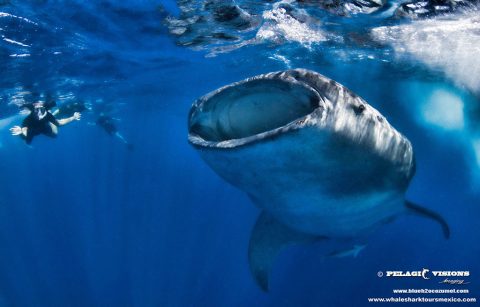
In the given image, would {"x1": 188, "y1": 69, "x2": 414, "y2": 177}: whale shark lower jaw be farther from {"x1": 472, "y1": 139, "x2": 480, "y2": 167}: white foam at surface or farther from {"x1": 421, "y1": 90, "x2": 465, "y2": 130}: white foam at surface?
{"x1": 472, "y1": 139, "x2": 480, "y2": 167}: white foam at surface

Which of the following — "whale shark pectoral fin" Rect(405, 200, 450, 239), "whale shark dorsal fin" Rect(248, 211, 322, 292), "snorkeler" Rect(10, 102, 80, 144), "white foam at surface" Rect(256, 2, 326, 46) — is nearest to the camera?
"whale shark pectoral fin" Rect(405, 200, 450, 239)

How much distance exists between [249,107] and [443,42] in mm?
9989

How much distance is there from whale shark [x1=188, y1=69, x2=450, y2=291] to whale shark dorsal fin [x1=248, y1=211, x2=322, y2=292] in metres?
1.42

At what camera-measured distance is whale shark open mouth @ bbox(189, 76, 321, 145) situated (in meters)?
2.56

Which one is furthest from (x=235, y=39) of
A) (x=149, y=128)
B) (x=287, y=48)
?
(x=149, y=128)

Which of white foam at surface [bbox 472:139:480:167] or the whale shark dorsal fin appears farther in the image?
white foam at surface [bbox 472:139:480:167]

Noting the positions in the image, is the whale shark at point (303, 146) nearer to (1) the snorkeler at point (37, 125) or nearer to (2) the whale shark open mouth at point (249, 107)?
(2) the whale shark open mouth at point (249, 107)

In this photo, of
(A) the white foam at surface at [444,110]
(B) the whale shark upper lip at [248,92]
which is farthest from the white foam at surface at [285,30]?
(A) the white foam at surface at [444,110]

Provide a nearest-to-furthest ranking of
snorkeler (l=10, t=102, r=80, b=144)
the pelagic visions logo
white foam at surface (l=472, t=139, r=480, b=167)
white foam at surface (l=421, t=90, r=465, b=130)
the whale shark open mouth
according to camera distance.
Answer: the whale shark open mouth
the pelagic visions logo
snorkeler (l=10, t=102, r=80, b=144)
white foam at surface (l=421, t=90, r=465, b=130)
white foam at surface (l=472, t=139, r=480, b=167)

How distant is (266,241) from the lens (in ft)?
18.7

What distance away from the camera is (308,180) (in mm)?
2947

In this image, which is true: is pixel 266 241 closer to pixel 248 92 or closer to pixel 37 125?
pixel 248 92

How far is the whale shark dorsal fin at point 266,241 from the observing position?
17.9 ft

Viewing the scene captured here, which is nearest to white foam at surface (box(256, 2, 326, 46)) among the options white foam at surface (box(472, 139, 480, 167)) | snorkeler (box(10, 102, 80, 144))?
snorkeler (box(10, 102, 80, 144))
